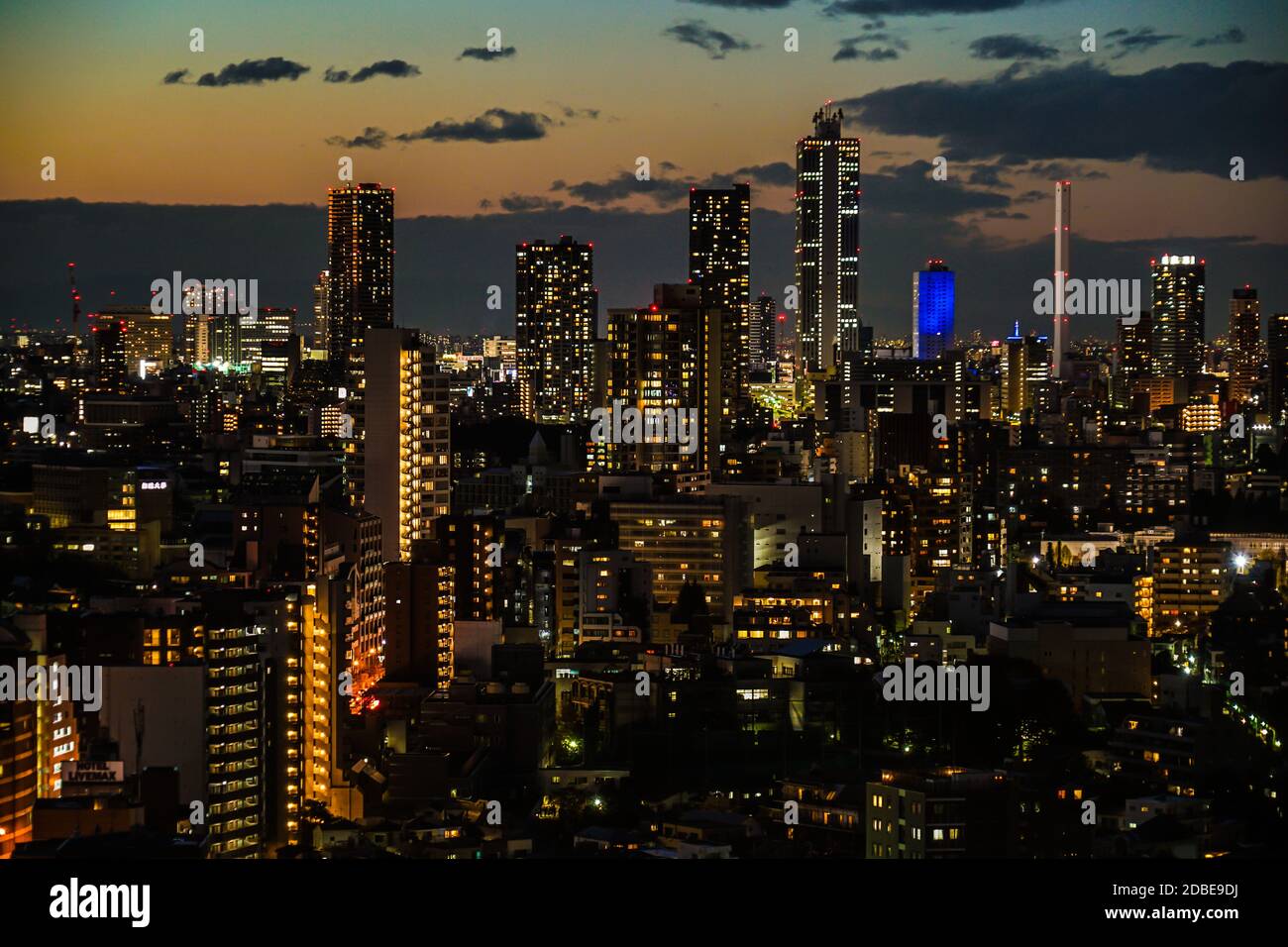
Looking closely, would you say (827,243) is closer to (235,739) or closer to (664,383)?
(664,383)

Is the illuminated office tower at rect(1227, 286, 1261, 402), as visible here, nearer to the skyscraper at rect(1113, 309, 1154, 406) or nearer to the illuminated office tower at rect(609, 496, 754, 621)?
the skyscraper at rect(1113, 309, 1154, 406)

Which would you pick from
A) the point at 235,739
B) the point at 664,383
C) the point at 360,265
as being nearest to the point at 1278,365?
the point at 664,383

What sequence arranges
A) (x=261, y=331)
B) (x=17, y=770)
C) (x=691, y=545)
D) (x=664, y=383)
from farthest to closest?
(x=261, y=331)
(x=664, y=383)
(x=691, y=545)
(x=17, y=770)

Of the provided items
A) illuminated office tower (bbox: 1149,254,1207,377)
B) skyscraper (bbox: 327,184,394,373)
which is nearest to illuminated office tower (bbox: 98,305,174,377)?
skyscraper (bbox: 327,184,394,373)

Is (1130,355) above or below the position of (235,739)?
above
